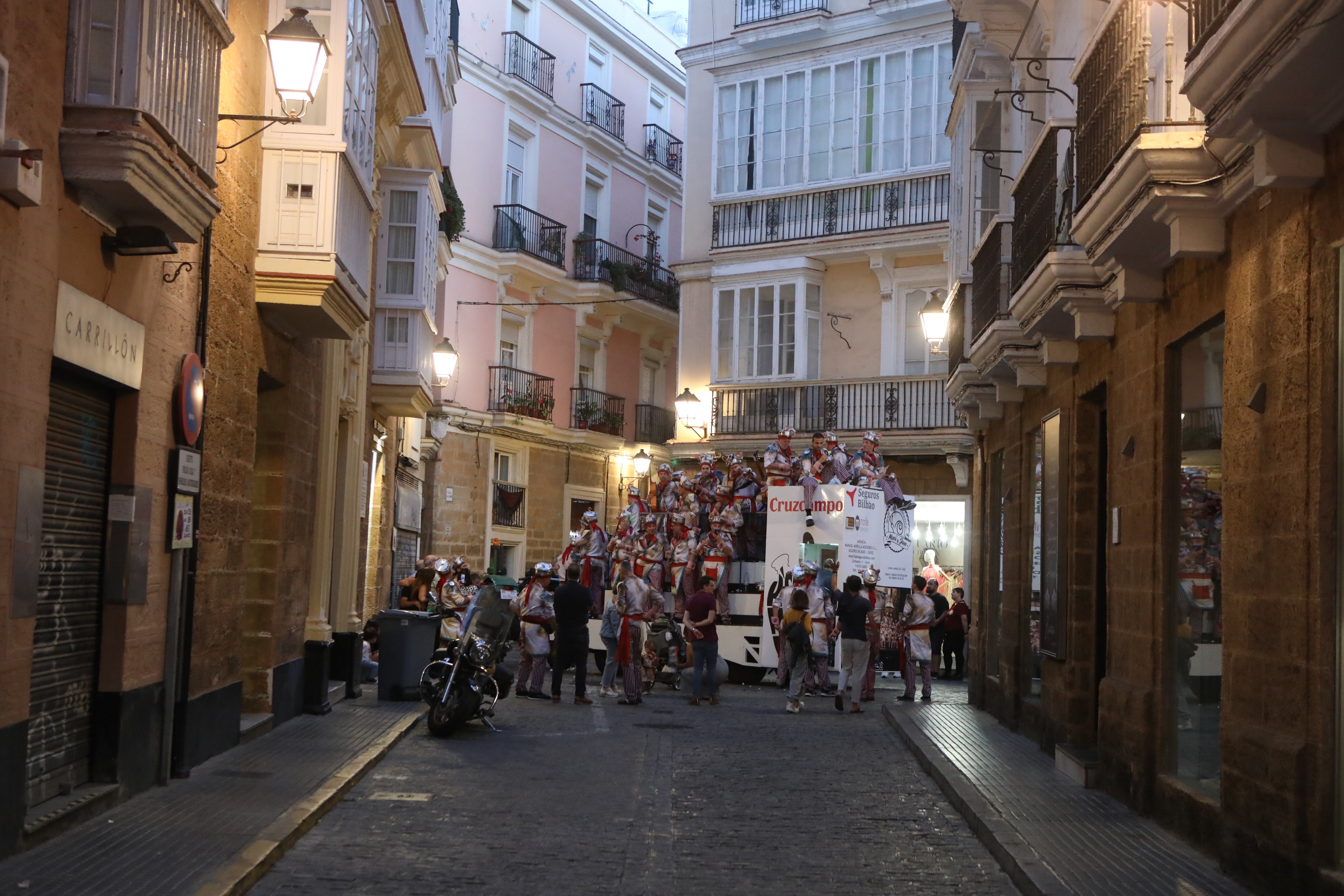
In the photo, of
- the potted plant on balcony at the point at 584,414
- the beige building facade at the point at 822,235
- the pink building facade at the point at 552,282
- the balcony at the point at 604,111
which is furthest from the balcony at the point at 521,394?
the balcony at the point at 604,111

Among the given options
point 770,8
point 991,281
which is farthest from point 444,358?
point 770,8

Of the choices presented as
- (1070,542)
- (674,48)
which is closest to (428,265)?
(1070,542)

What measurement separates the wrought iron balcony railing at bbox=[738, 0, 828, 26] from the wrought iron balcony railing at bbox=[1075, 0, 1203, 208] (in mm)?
22088

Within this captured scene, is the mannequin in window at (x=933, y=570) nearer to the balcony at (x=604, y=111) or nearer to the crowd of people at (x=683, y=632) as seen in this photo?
the crowd of people at (x=683, y=632)

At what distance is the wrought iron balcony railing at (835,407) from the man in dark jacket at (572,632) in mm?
12939

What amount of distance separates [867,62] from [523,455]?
1215 cm

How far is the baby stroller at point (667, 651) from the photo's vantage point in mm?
22672

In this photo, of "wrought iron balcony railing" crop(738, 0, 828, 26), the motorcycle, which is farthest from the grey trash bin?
"wrought iron balcony railing" crop(738, 0, 828, 26)

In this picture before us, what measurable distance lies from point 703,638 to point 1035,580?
18.4ft

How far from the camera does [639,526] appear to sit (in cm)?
2548

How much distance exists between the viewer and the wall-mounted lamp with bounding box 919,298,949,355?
2086cm

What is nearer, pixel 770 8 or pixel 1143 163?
pixel 1143 163

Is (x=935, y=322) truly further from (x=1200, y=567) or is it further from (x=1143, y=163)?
(x=1143, y=163)

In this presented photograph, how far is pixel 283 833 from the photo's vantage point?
29.7 ft
